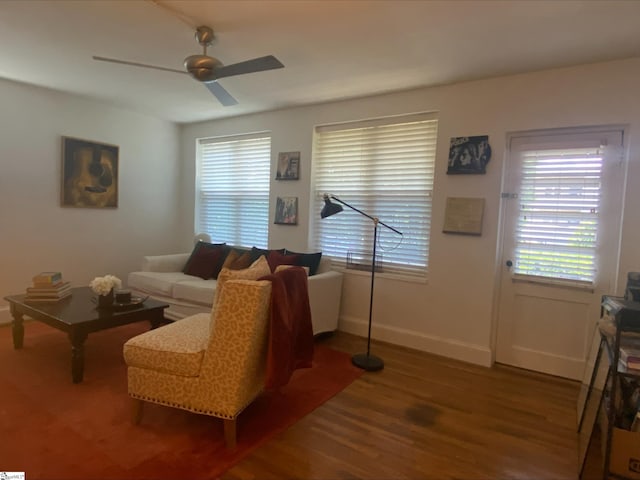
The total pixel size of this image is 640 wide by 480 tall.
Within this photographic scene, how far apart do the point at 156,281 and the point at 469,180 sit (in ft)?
10.8

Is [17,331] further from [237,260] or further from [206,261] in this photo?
[237,260]

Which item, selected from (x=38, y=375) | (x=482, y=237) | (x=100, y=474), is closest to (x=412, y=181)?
(x=482, y=237)

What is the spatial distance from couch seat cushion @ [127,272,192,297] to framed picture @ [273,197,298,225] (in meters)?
1.22

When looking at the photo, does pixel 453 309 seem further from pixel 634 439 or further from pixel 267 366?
pixel 267 366

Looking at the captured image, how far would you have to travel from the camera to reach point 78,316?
271 centimetres

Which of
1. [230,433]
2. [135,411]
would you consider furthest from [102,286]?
[230,433]

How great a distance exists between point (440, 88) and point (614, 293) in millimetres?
2214

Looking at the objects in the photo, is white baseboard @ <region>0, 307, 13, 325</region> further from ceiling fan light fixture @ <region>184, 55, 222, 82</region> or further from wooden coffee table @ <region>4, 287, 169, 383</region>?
ceiling fan light fixture @ <region>184, 55, 222, 82</region>

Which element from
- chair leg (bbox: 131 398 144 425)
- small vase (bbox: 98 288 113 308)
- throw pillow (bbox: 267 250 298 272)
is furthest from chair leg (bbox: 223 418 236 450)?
throw pillow (bbox: 267 250 298 272)

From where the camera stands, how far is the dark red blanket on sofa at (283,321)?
202cm

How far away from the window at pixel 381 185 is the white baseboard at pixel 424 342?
0.60 metres

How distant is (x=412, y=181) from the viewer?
3666 millimetres

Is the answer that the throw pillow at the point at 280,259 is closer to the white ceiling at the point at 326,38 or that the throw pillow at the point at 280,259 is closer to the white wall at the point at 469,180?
the white wall at the point at 469,180

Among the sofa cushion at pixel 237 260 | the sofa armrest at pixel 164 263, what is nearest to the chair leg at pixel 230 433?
the sofa cushion at pixel 237 260
